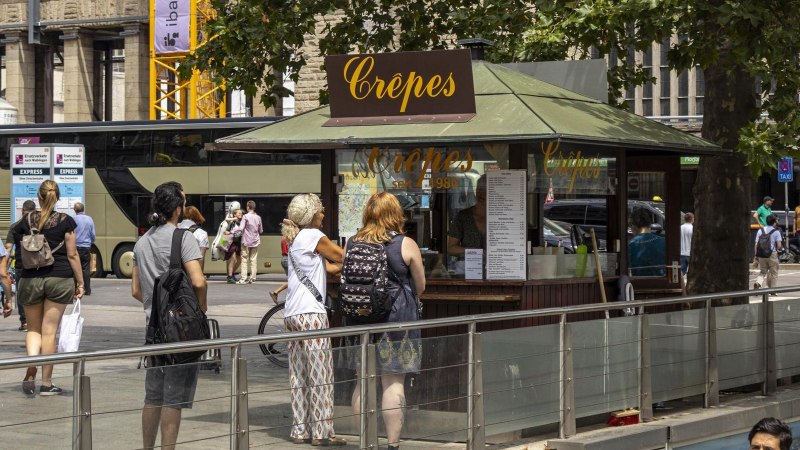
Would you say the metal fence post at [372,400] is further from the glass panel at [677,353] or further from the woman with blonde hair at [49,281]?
the woman with blonde hair at [49,281]

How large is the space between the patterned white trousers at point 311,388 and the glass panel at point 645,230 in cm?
583

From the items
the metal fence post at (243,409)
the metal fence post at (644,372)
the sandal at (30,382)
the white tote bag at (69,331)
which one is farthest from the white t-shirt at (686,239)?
the sandal at (30,382)

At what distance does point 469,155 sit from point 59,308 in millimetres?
3900

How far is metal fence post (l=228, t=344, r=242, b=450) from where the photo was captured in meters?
7.27

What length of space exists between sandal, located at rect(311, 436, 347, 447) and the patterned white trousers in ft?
0.08

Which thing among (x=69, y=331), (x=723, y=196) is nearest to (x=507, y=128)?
(x=69, y=331)

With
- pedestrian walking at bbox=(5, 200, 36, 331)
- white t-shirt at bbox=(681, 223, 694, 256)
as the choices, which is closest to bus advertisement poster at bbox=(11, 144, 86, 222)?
pedestrian walking at bbox=(5, 200, 36, 331)

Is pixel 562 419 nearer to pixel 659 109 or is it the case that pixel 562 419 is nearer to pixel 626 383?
pixel 626 383

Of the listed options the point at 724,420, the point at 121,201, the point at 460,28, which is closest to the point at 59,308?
the point at 724,420

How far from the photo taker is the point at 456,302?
11156 millimetres

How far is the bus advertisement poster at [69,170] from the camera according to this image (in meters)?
30.9

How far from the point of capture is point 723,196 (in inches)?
610

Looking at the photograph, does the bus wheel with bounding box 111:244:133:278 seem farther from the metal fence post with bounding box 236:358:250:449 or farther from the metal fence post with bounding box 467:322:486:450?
the metal fence post with bounding box 236:358:250:449

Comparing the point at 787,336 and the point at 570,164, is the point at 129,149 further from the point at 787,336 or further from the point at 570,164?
the point at 570,164
